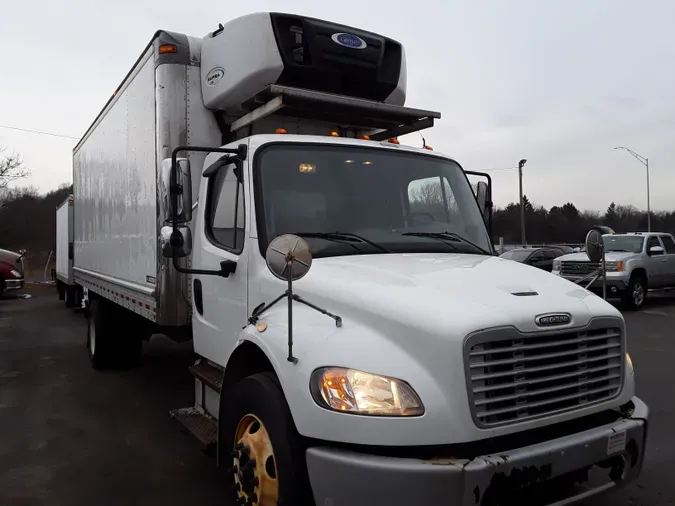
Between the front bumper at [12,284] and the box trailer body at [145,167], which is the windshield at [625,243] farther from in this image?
the front bumper at [12,284]

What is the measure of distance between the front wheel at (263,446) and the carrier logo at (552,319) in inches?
Result: 50.0

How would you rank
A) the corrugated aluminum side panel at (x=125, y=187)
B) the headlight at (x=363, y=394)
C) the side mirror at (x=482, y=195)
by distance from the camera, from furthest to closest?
1. the corrugated aluminum side panel at (x=125, y=187)
2. the side mirror at (x=482, y=195)
3. the headlight at (x=363, y=394)

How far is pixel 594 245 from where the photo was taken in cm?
405

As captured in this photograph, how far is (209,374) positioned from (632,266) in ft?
46.7

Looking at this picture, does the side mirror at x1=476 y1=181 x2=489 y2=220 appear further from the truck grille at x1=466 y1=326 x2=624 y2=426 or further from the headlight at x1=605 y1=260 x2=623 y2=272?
the headlight at x1=605 y1=260 x2=623 y2=272

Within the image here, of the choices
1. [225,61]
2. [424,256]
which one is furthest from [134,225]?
[424,256]

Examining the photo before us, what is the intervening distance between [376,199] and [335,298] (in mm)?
1092

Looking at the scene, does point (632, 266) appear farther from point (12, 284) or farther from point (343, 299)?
point (12, 284)

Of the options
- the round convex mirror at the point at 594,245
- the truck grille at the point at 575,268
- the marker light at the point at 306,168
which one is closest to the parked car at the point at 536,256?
the truck grille at the point at 575,268

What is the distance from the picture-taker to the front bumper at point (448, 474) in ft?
7.82

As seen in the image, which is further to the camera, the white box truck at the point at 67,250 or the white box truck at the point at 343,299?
the white box truck at the point at 67,250

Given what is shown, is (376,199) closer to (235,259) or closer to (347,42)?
(235,259)

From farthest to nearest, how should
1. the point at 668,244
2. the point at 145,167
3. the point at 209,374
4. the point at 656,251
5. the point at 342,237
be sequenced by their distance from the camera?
1. the point at 668,244
2. the point at 656,251
3. the point at 145,167
4. the point at 209,374
5. the point at 342,237

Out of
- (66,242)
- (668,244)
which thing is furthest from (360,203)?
(668,244)
